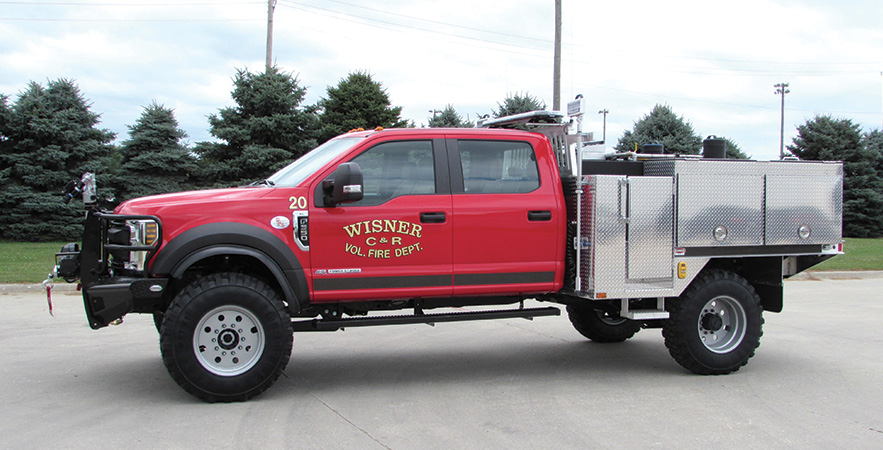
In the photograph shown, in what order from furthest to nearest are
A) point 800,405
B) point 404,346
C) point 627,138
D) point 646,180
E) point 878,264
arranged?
point 627,138, point 878,264, point 404,346, point 646,180, point 800,405

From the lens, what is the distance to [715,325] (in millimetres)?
6812

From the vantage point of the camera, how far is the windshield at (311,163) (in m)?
6.03

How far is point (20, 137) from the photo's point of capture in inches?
935

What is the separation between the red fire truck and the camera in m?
5.60

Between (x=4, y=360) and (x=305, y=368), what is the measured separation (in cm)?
298

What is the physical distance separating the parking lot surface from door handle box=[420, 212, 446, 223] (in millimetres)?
1460

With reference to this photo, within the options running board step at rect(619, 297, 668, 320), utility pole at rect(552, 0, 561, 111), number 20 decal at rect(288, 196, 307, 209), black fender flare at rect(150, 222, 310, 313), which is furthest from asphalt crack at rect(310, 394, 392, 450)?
utility pole at rect(552, 0, 561, 111)

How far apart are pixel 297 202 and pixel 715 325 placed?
408cm

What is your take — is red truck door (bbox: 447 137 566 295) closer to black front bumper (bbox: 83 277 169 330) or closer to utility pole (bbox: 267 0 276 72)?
black front bumper (bbox: 83 277 169 330)

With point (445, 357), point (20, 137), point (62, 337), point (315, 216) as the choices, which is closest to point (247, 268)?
point (315, 216)

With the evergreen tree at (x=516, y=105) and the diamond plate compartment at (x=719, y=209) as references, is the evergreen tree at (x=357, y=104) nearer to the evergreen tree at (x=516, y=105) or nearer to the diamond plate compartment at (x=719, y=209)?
the evergreen tree at (x=516, y=105)

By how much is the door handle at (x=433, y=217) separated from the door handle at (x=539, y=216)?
79 cm

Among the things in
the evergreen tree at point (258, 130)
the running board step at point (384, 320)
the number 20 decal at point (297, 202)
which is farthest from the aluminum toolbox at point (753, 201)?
the evergreen tree at point (258, 130)

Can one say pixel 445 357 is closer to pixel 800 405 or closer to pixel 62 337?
pixel 800 405
